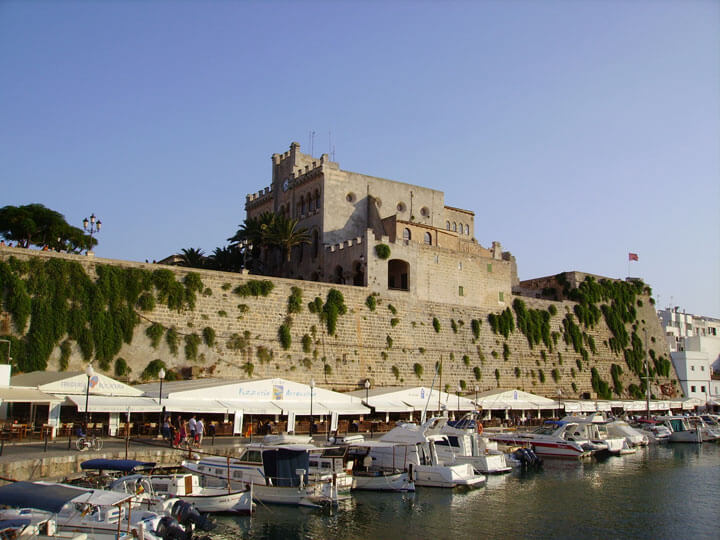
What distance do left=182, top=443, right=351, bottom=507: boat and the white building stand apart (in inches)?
2052

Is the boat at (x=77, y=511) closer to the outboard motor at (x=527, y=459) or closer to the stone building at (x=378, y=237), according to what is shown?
the outboard motor at (x=527, y=459)

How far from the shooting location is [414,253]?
1729 inches

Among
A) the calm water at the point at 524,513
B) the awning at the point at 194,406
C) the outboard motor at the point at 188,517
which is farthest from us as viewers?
the awning at the point at 194,406

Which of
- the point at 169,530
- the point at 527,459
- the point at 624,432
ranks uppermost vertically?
the point at 624,432

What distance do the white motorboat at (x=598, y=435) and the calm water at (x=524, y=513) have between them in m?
6.42

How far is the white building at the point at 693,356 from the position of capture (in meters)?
64.4

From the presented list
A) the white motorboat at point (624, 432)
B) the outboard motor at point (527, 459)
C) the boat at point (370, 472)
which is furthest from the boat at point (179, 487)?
the white motorboat at point (624, 432)

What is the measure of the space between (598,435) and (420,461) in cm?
1486

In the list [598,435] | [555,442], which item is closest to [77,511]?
[555,442]

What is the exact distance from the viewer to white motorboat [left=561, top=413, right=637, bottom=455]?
35.1 m

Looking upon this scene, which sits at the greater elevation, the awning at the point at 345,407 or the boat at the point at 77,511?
the awning at the point at 345,407

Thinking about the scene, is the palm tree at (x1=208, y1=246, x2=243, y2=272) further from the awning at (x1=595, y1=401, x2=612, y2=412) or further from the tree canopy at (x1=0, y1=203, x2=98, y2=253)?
the awning at (x1=595, y1=401, x2=612, y2=412)

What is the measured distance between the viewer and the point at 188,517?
1731 centimetres

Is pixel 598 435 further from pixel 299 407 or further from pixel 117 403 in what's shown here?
pixel 117 403
